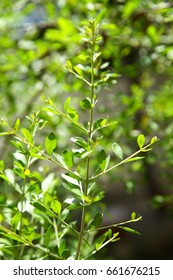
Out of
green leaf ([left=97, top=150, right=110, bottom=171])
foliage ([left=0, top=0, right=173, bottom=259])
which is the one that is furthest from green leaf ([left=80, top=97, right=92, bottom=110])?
foliage ([left=0, top=0, right=173, bottom=259])

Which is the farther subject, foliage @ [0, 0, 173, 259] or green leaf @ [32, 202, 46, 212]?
foliage @ [0, 0, 173, 259]

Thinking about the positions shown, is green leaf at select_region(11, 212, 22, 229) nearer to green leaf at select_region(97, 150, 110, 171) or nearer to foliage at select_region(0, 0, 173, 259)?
foliage at select_region(0, 0, 173, 259)

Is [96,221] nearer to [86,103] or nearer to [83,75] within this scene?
[86,103]

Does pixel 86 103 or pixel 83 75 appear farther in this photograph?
pixel 83 75

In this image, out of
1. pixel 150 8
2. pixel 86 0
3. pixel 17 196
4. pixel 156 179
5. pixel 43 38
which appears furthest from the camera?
pixel 156 179

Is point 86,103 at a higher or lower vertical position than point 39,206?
higher

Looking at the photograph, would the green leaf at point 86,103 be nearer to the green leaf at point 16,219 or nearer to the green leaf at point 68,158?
the green leaf at point 68,158

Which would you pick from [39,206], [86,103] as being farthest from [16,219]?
[86,103]

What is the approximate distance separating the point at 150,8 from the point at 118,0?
0.30ft

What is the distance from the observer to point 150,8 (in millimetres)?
1260

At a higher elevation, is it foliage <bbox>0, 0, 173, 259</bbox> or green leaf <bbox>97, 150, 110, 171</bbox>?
green leaf <bbox>97, 150, 110, 171</bbox>

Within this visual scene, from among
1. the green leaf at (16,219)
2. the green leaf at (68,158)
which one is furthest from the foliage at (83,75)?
the green leaf at (68,158)
